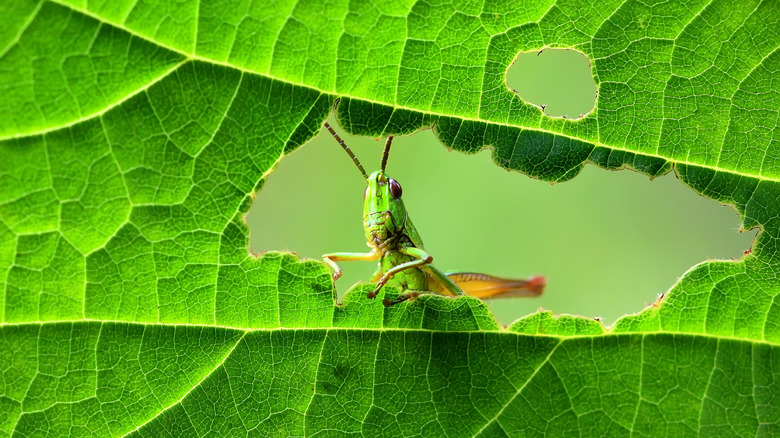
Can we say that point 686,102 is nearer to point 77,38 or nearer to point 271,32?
point 271,32

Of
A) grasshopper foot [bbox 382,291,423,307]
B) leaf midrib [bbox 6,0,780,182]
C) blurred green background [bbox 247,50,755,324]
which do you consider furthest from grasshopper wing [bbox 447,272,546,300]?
blurred green background [bbox 247,50,755,324]

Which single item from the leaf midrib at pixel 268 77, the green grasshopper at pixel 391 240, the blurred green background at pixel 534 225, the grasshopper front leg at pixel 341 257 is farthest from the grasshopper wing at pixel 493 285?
the blurred green background at pixel 534 225

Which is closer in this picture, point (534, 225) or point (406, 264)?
point (406, 264)

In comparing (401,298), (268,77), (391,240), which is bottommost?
(401,298)

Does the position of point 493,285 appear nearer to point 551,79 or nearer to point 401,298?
point 401,298

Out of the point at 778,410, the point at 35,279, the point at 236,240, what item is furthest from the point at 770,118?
the point at 35,279

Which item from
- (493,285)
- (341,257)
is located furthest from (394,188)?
(493,285)
